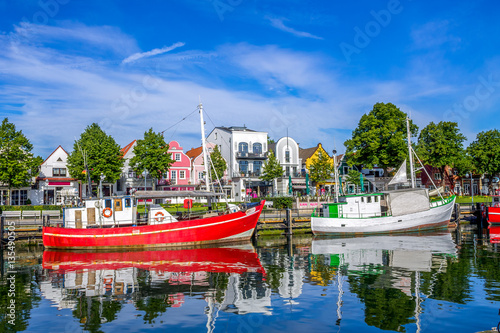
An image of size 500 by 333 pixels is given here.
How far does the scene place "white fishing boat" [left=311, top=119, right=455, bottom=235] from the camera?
113ft

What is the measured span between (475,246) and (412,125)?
116ft

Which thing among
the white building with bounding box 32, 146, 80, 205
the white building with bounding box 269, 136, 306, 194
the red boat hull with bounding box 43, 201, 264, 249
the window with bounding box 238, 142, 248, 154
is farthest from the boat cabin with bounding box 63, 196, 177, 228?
the white building with bounding box 269, 136, 306, 194

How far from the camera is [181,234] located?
2847 cm

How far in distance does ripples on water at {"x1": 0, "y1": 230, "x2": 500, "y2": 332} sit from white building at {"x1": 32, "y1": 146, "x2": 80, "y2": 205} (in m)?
35.1

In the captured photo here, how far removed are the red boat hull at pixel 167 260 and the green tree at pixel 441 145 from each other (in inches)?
1855

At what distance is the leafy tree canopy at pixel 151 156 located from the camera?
186 feet

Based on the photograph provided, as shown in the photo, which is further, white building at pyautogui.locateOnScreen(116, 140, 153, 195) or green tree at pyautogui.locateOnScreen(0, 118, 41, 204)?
white building at pyautogui.locateOnScreen(116, 140, 153, 195)

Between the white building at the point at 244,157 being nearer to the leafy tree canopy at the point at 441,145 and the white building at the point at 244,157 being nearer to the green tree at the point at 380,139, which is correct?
the green tree at the point at 380,139

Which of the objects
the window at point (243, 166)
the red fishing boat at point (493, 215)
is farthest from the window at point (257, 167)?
the red fishing boat at point (493, 215)

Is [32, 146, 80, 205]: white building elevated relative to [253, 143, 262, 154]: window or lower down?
lower down

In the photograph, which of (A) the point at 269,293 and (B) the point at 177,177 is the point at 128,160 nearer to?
(B) the point at 177,177

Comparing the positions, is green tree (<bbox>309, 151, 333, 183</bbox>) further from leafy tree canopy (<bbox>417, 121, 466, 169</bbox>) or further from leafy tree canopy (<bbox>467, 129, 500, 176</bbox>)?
leafy tree canopy (<bbox>467, 129, 500, 176</bbox>)

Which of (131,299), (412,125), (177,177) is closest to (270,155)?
(177,177)

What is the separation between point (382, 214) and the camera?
35812 millimetres
